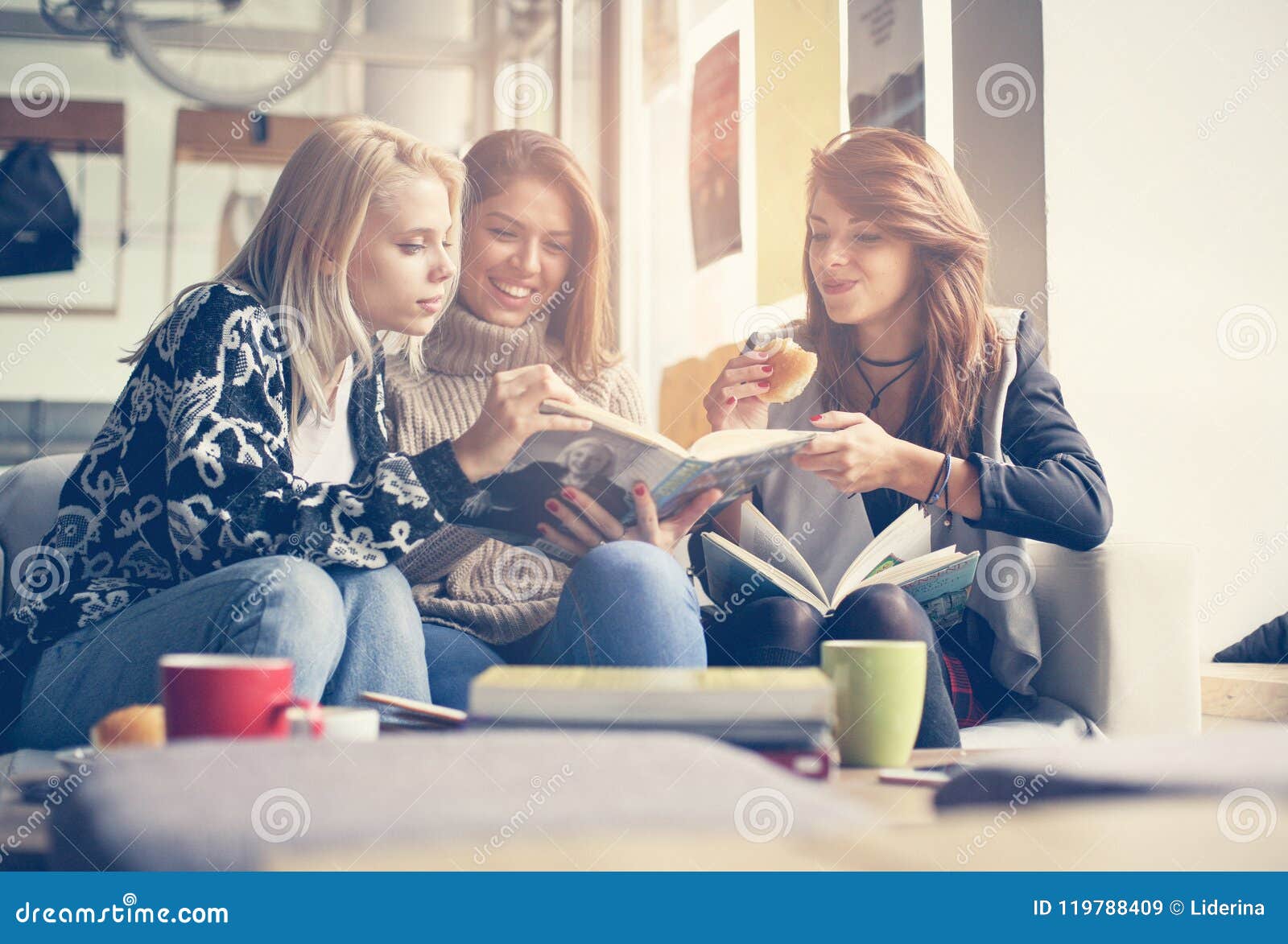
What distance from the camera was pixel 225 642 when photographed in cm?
85

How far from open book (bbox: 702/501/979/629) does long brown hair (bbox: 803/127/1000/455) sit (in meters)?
0.27

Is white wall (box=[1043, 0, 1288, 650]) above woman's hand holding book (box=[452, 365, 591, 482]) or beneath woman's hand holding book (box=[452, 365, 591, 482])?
above

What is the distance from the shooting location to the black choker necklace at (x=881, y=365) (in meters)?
1.54

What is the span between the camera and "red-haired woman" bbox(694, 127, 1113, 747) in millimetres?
1321

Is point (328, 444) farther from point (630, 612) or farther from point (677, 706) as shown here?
point (677, 706)

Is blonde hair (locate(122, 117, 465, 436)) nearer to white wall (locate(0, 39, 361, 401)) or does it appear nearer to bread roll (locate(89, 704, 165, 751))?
bread roll (locate(89, 704, 165, 751))

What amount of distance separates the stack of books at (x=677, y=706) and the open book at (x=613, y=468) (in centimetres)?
39

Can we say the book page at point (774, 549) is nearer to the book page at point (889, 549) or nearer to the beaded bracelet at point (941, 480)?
the book page at point (889, 549)

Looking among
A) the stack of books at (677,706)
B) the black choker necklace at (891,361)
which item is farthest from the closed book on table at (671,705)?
the black choker necklace at (891,361)

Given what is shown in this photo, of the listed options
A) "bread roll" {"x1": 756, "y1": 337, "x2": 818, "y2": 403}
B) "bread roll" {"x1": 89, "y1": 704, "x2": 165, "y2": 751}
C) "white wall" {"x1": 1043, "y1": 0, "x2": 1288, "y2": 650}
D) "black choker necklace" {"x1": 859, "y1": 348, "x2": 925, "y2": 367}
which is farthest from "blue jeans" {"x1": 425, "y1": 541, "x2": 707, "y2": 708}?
"white wall" {"x1": 1043, "y1": 0, "x2": 1288, "y2": 650}

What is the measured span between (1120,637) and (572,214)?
35.7 inches

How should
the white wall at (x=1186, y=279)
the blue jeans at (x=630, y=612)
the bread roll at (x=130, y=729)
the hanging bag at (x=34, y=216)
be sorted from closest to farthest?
1. the bread roll at (x=130, y=729)
2. the blue jeans at (x=630, y=612)
3. the white wall at (x=1186, y=279)
4. the hanging bag at (x=34, y=216)

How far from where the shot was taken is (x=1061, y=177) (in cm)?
195
